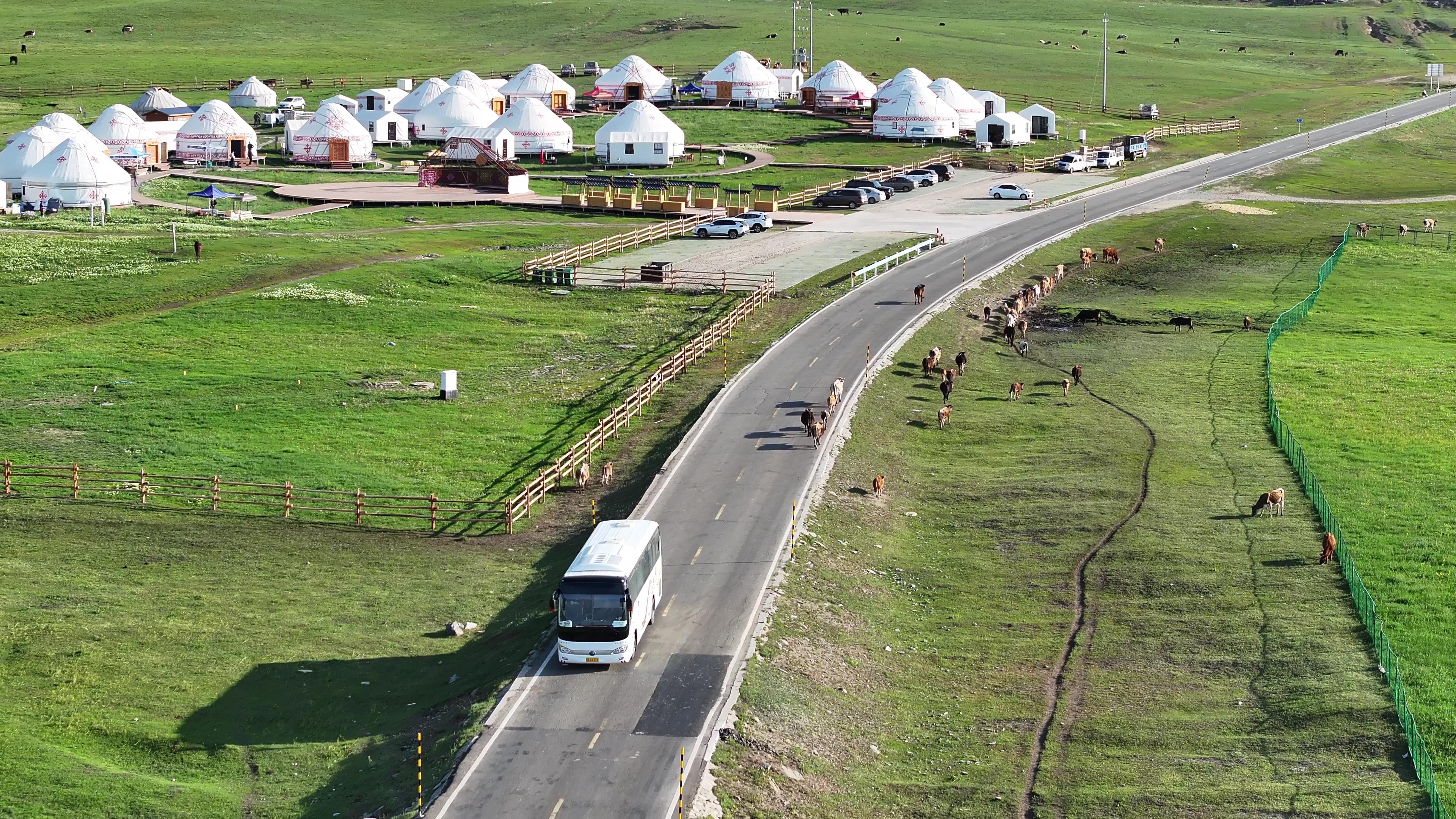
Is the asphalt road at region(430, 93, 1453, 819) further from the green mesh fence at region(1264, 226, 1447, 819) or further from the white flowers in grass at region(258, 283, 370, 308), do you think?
the white flowers in grass at region(258, 283, 370, 308)

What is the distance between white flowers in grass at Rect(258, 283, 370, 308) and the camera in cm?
7800

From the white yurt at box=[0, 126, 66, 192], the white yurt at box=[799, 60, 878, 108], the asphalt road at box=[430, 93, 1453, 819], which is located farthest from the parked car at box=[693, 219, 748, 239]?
the white yurt at box=[799, 60, 878, 108]

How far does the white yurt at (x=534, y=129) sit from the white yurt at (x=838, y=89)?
3667 cm

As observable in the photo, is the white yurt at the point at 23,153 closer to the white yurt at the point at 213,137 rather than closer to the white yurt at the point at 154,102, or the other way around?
the white yurt at the point at 213,137

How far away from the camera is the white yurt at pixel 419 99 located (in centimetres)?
14775

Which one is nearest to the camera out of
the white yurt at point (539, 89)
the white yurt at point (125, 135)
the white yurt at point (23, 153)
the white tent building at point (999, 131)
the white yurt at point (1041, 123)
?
the white yurt at point (23, 153)

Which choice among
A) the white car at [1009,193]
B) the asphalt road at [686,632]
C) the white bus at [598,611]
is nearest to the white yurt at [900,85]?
the white car at [1009,193]

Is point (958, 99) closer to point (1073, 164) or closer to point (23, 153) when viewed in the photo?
point (1073, 164)

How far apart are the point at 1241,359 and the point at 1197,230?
33.9m

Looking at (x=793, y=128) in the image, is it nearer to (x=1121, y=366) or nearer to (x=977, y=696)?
(x=1121, y=366)

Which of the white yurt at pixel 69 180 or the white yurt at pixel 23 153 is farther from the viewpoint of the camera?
the white yurt at pixel 23 153

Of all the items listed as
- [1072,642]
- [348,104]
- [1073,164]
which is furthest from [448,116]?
[1072,642]

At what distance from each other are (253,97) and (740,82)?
164 feet

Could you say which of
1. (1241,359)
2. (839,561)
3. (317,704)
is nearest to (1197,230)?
(1241,359)
